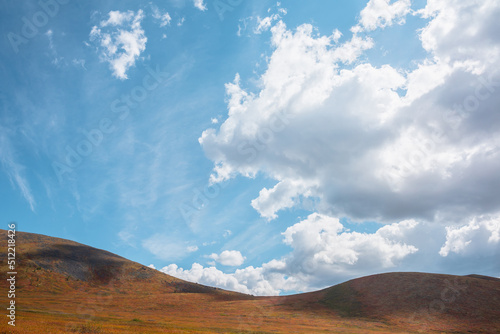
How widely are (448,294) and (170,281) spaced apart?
12679 cm

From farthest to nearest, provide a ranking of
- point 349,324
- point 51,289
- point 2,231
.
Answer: point 2,231 < point 51,289 < point 349,324

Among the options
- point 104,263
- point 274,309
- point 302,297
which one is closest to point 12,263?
point 104,263

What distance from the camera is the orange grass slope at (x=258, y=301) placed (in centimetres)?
7056

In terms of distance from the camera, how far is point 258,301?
113m

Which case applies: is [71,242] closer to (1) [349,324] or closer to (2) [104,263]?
(2) [104,263]

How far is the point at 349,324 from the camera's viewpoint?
76.9 metres

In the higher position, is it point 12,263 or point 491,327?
point 12,263

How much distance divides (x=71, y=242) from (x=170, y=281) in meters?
66.3

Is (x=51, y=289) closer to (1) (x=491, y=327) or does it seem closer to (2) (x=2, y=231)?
(2) (x=2, y=231)

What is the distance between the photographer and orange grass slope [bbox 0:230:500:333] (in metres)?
70.6

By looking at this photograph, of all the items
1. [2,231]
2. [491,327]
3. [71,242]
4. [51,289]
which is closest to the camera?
[491,327]

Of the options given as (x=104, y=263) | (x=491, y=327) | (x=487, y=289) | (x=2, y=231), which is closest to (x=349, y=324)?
(x=491, y=327)

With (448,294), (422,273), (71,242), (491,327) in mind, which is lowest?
(491,327)

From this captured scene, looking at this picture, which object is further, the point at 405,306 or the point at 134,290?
the point at 134,290
